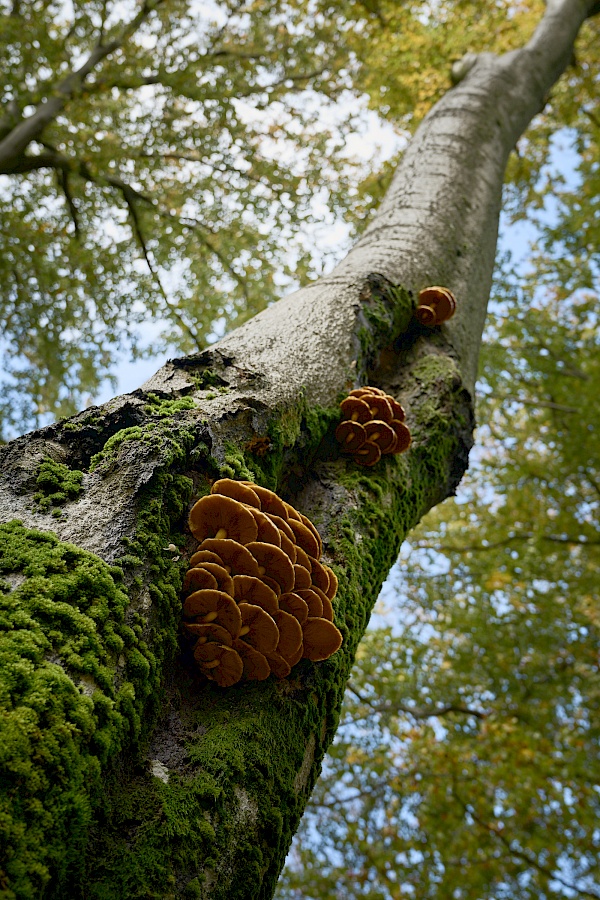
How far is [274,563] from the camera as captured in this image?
1364mm

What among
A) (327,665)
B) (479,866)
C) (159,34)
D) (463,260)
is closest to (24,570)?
(327,665)

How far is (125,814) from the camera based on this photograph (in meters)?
1.06

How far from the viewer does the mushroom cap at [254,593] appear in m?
1.33

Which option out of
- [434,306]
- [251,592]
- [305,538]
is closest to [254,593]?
[251,592]

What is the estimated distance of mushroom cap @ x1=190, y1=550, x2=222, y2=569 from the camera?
1.37 metres

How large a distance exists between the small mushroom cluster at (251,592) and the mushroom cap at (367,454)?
2.04 feet

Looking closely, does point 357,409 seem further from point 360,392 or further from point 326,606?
point 326,606

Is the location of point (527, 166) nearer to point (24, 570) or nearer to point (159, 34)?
point (159, 34)

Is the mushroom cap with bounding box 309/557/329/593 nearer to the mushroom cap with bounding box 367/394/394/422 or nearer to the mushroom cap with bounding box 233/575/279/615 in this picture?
the mushroom cap with bounding box 233/575/279/615

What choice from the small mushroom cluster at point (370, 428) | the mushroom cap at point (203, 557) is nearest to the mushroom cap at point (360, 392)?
the small mushroom cluster at point (370, 428)

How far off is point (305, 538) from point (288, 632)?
0.23 meters

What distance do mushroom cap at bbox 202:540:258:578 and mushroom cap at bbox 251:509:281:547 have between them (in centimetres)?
5

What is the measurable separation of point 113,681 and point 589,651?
30.5ft

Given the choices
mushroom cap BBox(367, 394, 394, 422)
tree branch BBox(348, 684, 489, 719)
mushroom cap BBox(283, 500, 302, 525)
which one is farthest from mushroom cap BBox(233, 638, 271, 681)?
tree branch BBox(348, 684, 489, 719)
